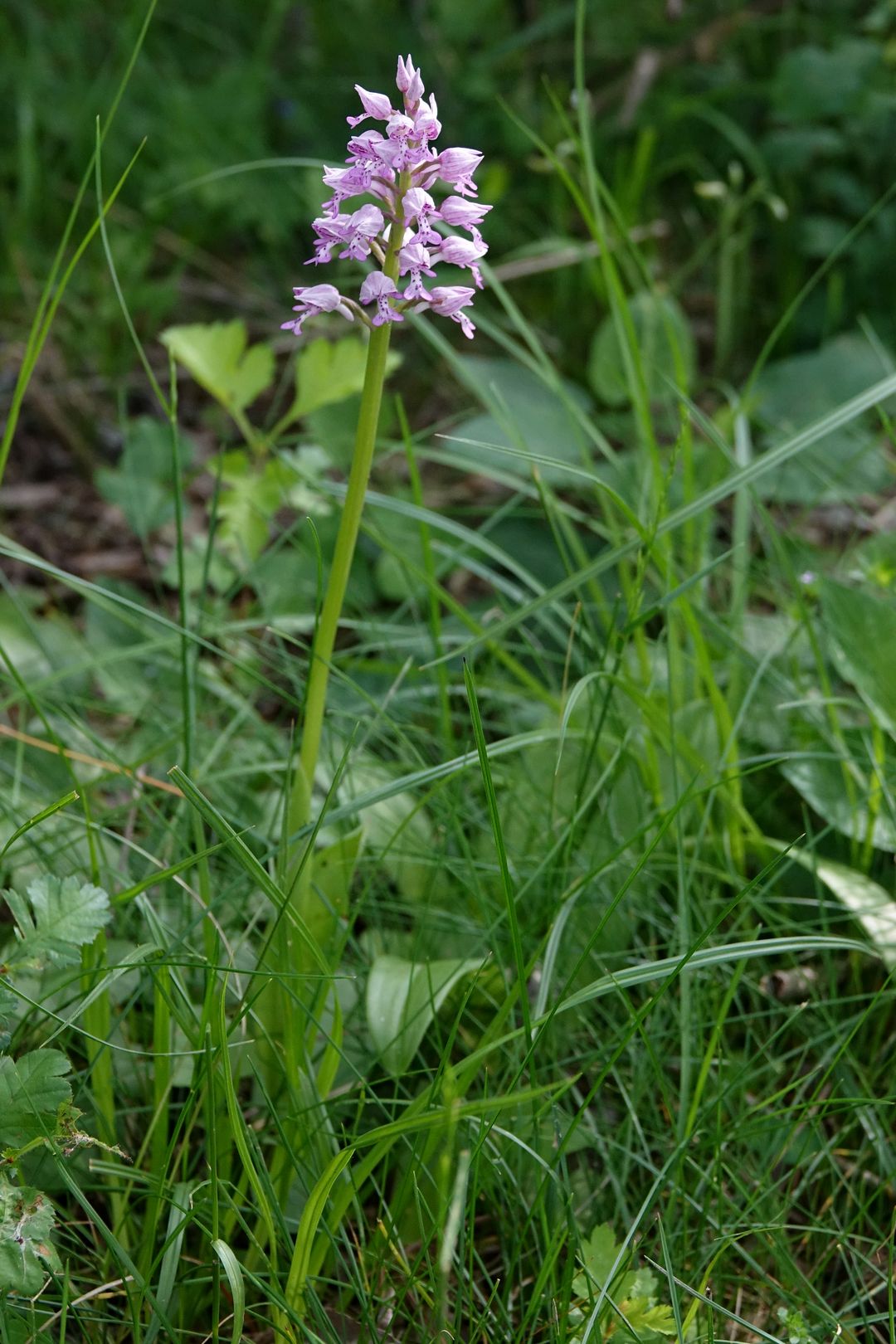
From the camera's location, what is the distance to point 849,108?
2.59 m

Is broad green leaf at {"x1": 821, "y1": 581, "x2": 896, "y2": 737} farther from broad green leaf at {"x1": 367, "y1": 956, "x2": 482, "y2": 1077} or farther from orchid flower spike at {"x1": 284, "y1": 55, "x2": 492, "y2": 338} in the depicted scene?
orchid flower spike at {"x1": 284, "y1": 55, "x2": 492, "y2": 338}

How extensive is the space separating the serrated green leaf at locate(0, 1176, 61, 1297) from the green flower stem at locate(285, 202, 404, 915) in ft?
1.02

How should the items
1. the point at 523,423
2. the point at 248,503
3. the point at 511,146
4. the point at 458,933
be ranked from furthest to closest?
the point at 511,146 → the point at 523,423 → the point at 248,503 → the point at 458,933

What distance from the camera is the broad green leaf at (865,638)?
60.9 inches

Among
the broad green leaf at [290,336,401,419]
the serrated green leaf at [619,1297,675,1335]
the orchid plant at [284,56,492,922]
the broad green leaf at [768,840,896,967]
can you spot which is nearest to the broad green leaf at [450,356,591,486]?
the broad green leaf at [290,336,401,419]

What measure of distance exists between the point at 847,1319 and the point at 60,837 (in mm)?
1029

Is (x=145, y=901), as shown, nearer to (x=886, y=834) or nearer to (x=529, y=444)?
(x=886, y=834)

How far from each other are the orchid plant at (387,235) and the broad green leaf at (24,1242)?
0.30 metres

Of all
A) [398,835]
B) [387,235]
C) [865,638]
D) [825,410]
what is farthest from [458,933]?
[825,410]

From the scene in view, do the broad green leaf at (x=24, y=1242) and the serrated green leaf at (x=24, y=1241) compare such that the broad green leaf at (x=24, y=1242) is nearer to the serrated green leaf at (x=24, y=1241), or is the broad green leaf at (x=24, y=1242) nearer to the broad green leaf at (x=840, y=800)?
the serrated green leaf at (x=24, y=1241)

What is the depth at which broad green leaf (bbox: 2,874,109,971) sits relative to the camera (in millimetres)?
988

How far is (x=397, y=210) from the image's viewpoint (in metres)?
0.95

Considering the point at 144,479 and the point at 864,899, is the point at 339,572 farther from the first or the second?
the point at 144,479

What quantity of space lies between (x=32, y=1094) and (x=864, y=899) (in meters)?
0.95
